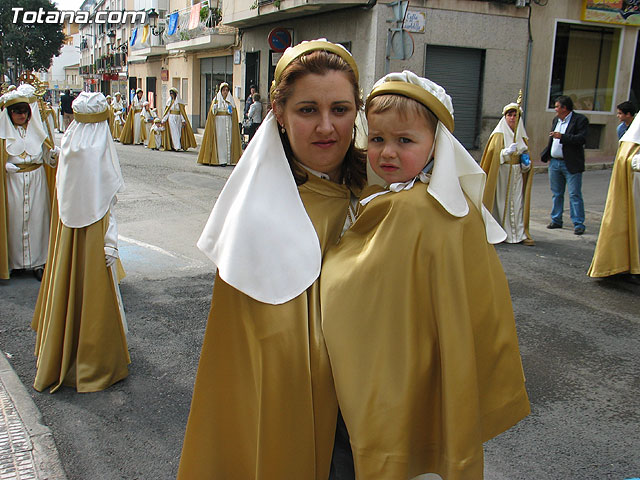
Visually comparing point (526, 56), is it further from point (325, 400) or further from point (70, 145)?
point (325, 400)

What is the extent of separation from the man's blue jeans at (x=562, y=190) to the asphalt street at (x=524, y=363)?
75cm

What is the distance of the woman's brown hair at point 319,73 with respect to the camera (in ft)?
6.32

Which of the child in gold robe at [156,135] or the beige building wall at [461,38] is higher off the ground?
the beige building wall at [461,38]

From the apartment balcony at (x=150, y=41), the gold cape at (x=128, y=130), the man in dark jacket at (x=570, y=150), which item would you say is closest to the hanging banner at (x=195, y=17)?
the apartment balcony at (x=150, y=41)

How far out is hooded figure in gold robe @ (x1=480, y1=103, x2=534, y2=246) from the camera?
8.88 metres

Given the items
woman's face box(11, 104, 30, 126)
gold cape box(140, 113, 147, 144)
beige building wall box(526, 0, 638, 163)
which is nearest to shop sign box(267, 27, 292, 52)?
beige building wall box(526, 0, 638, 163)

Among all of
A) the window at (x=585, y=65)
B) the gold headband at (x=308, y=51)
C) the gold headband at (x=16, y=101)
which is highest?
the window at (x=585, y=65)

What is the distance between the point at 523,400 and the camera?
197 cm

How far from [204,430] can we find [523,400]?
3.45 feet

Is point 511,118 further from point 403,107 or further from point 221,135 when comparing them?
point 221,135

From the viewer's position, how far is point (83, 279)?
Answer: 13.9 feet

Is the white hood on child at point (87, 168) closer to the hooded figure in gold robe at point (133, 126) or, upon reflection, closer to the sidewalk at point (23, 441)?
the sidewalk at point (23, 441)

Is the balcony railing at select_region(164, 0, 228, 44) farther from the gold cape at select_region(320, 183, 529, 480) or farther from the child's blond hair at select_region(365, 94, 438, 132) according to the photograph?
the gold cape at select_region(320, 183, 529, 480)

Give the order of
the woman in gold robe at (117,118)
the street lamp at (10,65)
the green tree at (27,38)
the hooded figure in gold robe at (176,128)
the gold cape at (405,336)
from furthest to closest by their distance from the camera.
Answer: the green tree at (27,38) → the street lamp at (10,65) → the woman in gold robe at (117,118) → the hooded figure in gold robe at (176,128) → the gold cape at (405,336)
